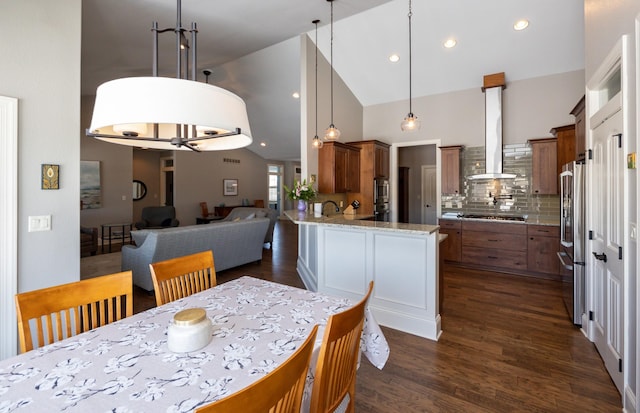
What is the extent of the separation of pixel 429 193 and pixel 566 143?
418 centimetres

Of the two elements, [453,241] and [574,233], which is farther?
[453,241]

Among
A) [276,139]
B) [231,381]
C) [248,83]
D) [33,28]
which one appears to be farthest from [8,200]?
[276,139]

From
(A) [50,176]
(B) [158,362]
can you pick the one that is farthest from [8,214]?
(B) [158,362]

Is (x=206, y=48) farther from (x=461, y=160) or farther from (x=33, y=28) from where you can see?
(x=461, y=160)

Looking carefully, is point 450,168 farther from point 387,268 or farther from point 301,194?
point 387,268

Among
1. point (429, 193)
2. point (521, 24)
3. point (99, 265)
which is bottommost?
point (99, 265)

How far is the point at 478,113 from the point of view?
219 inches

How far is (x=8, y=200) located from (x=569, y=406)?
13.4ft

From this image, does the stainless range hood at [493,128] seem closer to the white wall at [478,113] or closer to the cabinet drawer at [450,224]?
the white wall at [478,113]

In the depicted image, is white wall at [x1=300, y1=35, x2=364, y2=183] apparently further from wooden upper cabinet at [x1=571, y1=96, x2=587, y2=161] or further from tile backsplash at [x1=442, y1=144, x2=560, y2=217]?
wooden upper cabinet at [x1=571, y1=96, x2=587, y2=161]

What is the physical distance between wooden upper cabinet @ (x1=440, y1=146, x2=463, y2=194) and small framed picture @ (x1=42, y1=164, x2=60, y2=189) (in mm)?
5598

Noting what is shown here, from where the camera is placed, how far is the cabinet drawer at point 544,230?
176 inches

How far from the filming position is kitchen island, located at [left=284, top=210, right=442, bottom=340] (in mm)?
2812

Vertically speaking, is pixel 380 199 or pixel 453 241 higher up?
pixel 380 199
